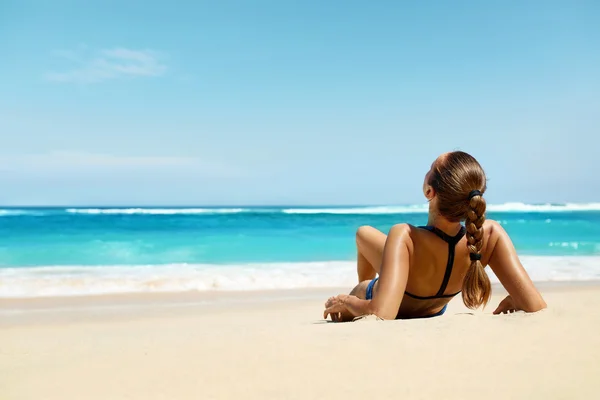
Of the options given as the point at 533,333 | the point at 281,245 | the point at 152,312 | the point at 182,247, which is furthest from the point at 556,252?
the point at 533,333

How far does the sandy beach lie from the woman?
0.65ft

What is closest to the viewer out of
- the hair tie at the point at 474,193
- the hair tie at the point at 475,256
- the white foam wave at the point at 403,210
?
the hair tie at the point at 474,193

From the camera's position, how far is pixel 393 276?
2963 millimetres

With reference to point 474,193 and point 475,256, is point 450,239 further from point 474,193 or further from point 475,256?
point 474,193

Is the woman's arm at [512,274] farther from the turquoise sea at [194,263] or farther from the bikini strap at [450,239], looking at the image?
the turquoise sea at [194,263]

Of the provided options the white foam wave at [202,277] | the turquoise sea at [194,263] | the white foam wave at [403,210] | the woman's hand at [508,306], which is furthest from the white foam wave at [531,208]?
the woman's hand at [508,306]

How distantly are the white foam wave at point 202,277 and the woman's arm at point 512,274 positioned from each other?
5.55m

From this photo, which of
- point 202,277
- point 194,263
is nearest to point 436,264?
point 202,277

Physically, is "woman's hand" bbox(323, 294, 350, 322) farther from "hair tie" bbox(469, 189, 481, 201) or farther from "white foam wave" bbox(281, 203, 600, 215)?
"white foam wave" bbox(281, 203, 600, 215)

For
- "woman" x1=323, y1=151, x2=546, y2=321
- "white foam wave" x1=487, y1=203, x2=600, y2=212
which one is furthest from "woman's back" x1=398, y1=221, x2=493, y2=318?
"white foam wave" x1=487, y1=203, x2=600, y2=212

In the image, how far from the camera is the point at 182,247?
742 inches

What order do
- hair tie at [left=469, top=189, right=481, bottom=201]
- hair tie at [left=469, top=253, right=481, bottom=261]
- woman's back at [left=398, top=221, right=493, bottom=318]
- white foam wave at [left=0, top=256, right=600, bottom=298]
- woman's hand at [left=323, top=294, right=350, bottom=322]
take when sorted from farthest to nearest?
1. white foam wave at [left=0, top=256, right=600, bottom=298]
2. woman's hand at [left=323, top=294, right=350, bottom=322]
3. woman's back at [left=398, top=221, right=493, bottom=318]
4. hair tie at [left=469, top=253, right=481, bottom=261]
5. hair tie at [left=469, top=189, right=481, bottom=201]

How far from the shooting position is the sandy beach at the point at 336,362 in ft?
6.37

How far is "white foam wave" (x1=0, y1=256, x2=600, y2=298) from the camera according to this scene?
8211mm
